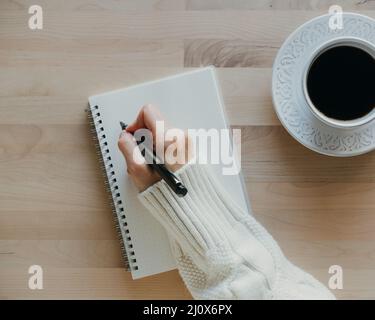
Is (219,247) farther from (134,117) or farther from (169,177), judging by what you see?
(134,117)

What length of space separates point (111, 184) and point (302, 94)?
29 cm

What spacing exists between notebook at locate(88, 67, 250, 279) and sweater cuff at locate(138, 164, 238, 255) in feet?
0.12

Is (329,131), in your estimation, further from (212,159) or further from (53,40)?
(53,40)

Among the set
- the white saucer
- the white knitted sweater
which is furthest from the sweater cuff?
the white saucer

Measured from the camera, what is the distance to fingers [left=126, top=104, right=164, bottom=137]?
0.71 meters

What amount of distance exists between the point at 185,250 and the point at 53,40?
13.7 inches

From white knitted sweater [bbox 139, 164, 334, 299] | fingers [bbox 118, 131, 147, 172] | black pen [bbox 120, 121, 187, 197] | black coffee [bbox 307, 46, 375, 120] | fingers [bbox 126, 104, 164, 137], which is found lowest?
white knitted sweater [bbox 139, 164, 334, 299]

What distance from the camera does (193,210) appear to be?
0.71 metres

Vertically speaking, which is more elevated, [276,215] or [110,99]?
[110,99]

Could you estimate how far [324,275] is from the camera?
2.45ft

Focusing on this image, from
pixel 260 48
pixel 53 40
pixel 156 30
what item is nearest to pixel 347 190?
pixel 260 48

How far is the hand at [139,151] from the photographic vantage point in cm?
71

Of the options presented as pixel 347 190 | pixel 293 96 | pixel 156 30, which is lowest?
pixel 347 190

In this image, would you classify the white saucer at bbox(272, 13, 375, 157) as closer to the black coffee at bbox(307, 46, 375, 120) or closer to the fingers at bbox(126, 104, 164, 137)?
the black coffee at bbox(307, 46, 375, 120)
